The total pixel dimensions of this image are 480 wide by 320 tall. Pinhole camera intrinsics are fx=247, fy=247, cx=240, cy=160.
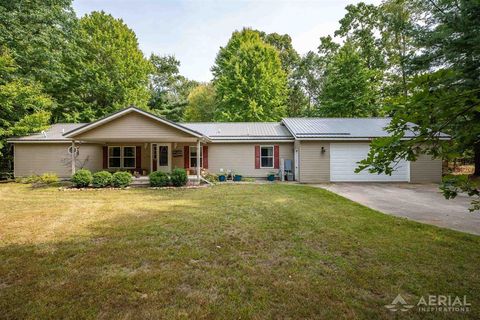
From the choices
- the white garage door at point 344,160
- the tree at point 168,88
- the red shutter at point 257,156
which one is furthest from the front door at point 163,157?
the tree at point 168,88

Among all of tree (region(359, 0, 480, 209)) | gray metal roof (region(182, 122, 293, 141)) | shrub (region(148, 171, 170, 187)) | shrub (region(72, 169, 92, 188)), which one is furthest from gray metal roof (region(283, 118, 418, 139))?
tree (region(359, 0, 480, 209))

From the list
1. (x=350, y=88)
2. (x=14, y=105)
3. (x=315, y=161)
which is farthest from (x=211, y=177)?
(x=350, y=88)

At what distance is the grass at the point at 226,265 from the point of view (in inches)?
112

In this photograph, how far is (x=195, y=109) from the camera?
115 ft

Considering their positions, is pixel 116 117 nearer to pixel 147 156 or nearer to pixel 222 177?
pixel 147 156

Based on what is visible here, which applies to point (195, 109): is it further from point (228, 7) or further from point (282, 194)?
point (282, 194)

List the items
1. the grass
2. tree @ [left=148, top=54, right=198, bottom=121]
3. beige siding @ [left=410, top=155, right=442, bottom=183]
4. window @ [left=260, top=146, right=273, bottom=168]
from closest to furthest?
1. the grass
2. beige siding @ [left=410, top=155, right=442, bottom=183]
3. window @ [left=260, top=146, right=273, bottom=168]
4. tree @ [left=148, top=54, right=198, bottom=121]

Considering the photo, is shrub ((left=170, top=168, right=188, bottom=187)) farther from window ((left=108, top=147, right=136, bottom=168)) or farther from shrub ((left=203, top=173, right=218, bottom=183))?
window ((left=108, top=147, right=136, bottom=168))

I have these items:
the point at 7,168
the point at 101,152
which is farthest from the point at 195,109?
the point at 7,168

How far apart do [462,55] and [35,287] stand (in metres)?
17.9

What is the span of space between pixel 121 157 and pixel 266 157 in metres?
9.79

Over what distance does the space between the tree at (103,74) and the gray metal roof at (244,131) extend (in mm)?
10344

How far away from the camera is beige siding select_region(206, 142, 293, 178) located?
16.2 m

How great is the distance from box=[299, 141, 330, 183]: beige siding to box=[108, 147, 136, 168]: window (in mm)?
11180
